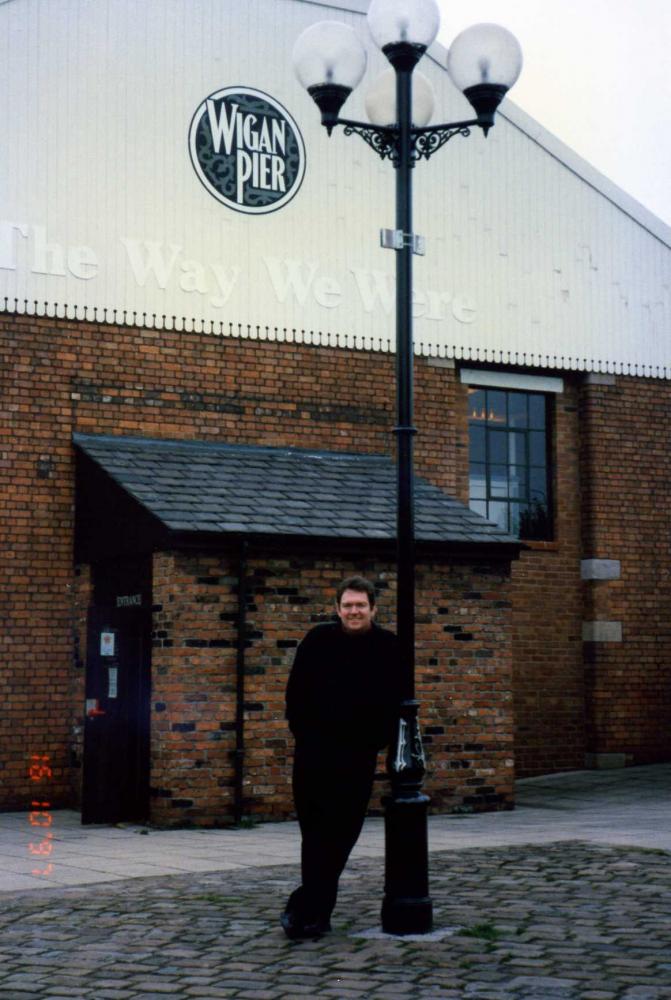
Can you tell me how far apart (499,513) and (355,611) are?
961 centimetres

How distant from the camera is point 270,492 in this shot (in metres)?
13.5

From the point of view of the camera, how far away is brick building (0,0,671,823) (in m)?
12.5

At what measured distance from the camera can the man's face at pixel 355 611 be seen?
725 centimetres

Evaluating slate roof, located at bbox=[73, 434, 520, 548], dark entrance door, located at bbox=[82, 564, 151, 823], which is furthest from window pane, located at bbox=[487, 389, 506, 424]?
dark entrance door, located at bbox=[82, 564, 151, 823]

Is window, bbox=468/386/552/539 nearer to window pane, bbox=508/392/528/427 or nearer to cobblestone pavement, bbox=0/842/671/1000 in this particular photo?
window pane, bbox=508/392/528/427

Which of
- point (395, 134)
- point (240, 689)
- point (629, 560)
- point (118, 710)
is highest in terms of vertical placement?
point (395, 134)

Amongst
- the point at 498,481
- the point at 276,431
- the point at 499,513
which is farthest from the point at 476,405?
the point at 276,431

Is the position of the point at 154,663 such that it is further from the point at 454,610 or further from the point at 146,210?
the point at 146,210

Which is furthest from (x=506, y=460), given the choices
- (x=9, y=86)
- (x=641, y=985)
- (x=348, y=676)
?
(x=641, y=985)

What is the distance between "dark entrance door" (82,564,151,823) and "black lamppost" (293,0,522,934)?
212 inches

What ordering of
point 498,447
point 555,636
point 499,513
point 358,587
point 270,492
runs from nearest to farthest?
point 358,587 < point 270,492 < point 555,636 < point 499,513 < point 498,447

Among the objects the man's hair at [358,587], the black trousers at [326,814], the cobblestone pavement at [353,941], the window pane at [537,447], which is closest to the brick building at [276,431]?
the window pane at [537,447]

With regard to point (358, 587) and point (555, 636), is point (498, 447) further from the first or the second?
point (358, 587)

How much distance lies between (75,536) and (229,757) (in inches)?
113
